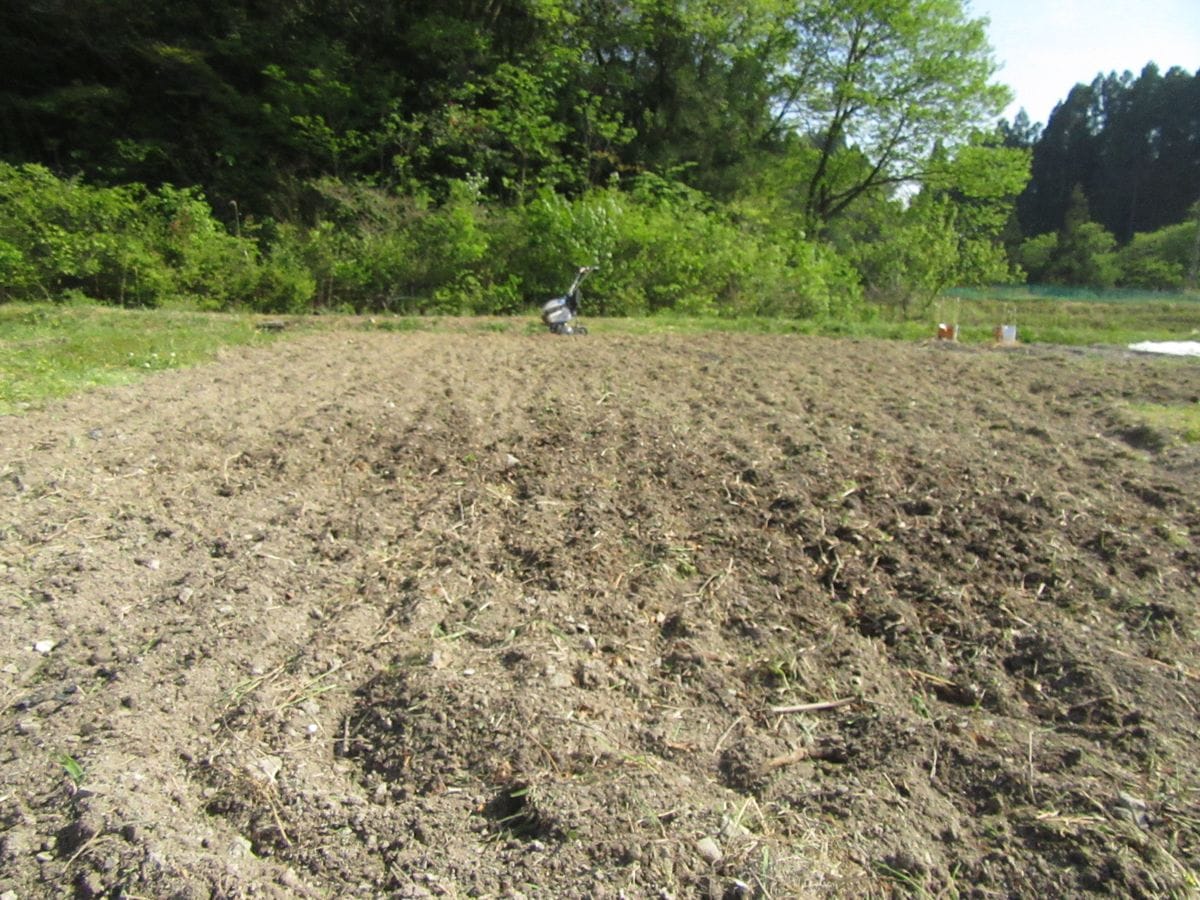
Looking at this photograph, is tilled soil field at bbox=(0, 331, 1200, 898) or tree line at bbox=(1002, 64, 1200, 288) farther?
tree line at bbox=(1002, 64, 1200, 288)

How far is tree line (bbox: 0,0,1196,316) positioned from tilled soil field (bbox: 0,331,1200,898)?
764cm

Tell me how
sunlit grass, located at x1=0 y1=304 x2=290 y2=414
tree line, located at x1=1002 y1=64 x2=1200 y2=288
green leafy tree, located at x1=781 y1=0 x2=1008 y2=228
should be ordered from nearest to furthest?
1. sunlit grass, located at x1=0 y1=304 x2=290 y2=414
2. green leafy tree, located at x1=781 y1=0 x2=1008 y2=228
3. tree line, located at x1=1002 y1=64 x2=1200 y2=288

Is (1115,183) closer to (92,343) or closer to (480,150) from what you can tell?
(480,150)

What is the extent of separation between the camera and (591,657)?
2689mm

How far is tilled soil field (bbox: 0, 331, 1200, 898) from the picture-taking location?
1892 mm

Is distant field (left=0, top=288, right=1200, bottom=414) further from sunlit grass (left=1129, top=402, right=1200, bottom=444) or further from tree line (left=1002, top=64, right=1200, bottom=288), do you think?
tree line (left=1002, top=64, right=1200, bottom=288)

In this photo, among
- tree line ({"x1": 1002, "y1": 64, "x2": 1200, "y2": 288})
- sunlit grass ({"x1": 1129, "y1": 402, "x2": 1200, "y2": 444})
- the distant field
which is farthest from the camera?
tree line ({"x1": 1002, "y1": 64, "x2": 1200, "y2": 288})

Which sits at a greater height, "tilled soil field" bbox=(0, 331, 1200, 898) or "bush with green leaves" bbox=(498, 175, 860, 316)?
"bush with green leaves" bbox=(498, 175, 860, 316)

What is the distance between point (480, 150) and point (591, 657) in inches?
598

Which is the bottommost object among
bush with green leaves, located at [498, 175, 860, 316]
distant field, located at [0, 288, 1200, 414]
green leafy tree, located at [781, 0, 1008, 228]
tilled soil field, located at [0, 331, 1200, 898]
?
tilled soil field, located at [0, 331, 1200, 898]

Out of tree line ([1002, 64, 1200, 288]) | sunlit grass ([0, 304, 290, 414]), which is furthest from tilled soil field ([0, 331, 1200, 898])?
tree line ([1002, 64, 1200, 288])

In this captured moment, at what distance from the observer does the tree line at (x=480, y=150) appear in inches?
473

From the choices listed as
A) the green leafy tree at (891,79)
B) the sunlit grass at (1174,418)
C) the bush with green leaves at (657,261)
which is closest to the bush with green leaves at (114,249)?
the bush with green leaves at (657,261)

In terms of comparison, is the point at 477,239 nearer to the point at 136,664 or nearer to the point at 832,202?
the point at 136,664
